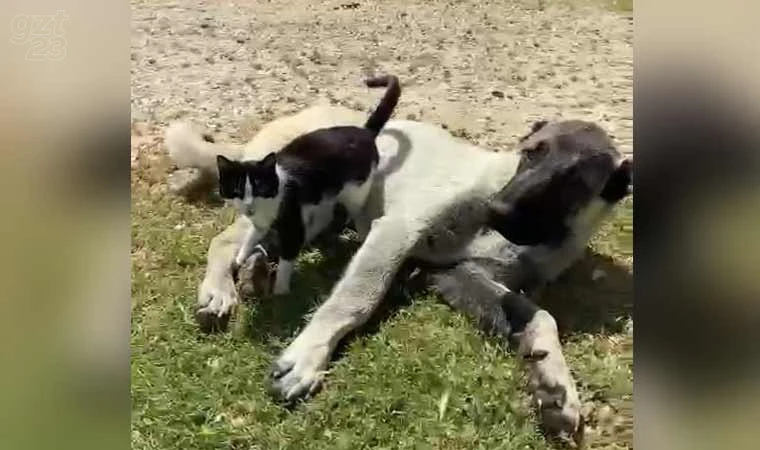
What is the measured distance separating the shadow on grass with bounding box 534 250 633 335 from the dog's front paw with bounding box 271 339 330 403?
37cm

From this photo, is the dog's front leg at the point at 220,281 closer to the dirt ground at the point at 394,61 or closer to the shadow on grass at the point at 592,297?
the dirt ground at the point at 394,61

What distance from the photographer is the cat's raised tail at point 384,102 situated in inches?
61.2

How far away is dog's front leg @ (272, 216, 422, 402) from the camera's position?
4.90ft

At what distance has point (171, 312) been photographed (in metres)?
1.57

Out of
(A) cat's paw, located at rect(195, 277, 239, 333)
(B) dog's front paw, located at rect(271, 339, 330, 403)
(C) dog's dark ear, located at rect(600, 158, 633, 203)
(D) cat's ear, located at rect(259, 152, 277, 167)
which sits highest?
(C) dog's dark ear, located at rect(600, 158, 633, 203)

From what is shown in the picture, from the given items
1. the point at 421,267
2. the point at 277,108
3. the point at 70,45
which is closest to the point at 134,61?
the point at 70,45

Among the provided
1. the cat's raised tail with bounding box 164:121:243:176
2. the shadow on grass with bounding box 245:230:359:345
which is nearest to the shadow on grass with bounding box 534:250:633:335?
the shadow on grass with bounding box 245:230:359:345

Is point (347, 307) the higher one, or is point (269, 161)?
point (269, 161)

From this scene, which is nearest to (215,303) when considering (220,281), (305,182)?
(220,281)

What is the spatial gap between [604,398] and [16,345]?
0.99 metres

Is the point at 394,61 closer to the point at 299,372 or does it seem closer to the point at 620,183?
the point at 620,183

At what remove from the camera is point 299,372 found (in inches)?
58.7

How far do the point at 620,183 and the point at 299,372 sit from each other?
1.96 ft

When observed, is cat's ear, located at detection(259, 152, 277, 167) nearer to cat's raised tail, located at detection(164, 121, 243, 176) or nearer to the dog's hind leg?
cat's raised tail, located at detection(164, 121, 243, 176)
